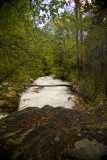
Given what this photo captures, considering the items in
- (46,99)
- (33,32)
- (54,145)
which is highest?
(33,32)

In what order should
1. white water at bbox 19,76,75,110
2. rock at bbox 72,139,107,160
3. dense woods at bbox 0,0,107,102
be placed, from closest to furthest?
rock at bbox 72,139,107,160 < dense woods at bbox 0,0,107,102 < white water at bbox 19,76,75,110

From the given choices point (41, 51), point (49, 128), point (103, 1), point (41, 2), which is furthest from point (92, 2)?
point (49, 128)

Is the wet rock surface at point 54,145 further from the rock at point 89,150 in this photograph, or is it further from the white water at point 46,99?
the white water at point 46,99

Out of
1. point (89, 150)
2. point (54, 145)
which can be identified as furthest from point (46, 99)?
point (89, 150)

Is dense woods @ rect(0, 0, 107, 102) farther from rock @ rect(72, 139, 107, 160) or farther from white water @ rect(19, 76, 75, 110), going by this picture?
white water @ rect(19, 76, 75, 110)

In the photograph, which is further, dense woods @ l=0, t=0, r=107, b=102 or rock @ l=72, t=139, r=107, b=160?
dense woods @ l=0, t=0, r=107, b=102

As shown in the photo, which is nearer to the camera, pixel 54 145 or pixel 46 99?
pixel 54 145

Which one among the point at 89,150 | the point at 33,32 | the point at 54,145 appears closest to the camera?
the point at 89,150

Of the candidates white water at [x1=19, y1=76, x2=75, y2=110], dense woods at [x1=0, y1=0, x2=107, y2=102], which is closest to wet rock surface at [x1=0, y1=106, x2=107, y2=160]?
dense woods at [x1=0, y1=0, x2=107, y2=102]

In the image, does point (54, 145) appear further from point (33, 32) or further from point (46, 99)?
point (46, 99)

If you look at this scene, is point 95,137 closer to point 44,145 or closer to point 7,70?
point 44,145

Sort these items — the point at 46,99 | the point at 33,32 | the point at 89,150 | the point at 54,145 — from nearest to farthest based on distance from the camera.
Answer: the point at 89,150, the point at 54,145, the point at 33,32, the point at 46,99

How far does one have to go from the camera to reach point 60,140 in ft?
6.79

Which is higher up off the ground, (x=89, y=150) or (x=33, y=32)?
(x=33, y=32)
